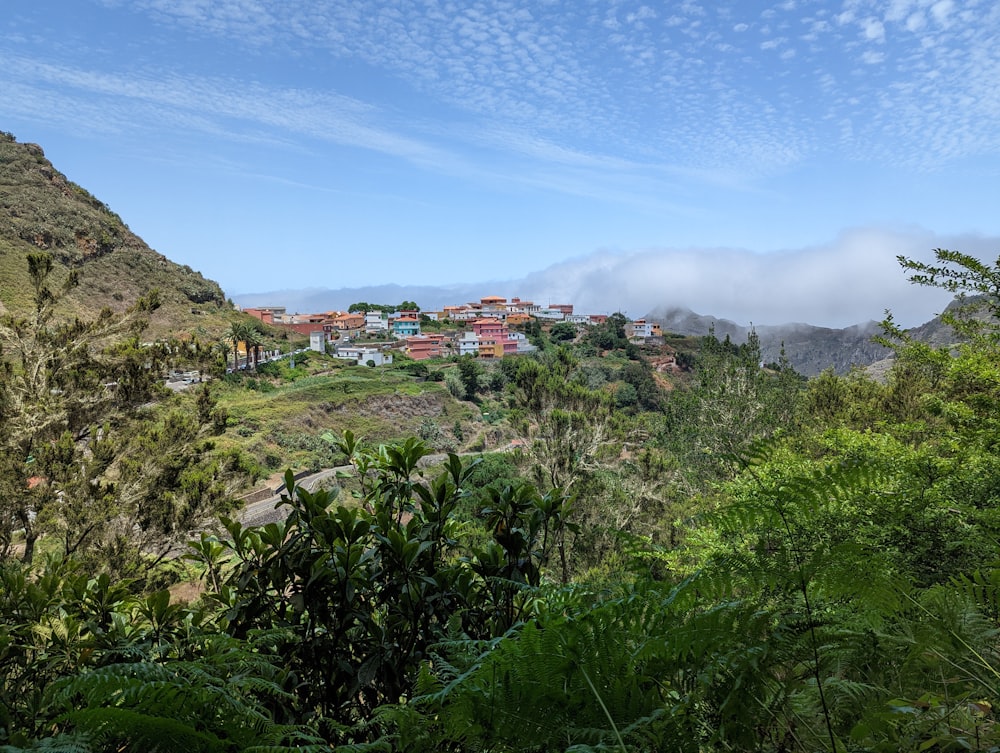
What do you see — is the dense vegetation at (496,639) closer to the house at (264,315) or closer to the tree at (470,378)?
the tree at (470,378)

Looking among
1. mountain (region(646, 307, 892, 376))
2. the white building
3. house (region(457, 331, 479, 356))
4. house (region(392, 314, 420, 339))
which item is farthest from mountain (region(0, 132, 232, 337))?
mountain (region(646, 307, 892, 376))

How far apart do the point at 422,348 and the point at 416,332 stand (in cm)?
914

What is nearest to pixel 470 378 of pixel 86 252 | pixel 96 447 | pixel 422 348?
pixel 422 348

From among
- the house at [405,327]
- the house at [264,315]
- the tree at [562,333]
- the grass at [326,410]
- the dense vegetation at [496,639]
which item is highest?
the dense vegetation at [496,639]

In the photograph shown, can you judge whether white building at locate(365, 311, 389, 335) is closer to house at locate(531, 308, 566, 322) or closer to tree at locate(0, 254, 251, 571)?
house at locate(531, 308, 566, 322)

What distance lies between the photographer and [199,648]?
59.7 inches

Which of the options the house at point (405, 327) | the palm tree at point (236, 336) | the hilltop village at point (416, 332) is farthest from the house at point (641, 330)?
the palm tree at point (236, 336)

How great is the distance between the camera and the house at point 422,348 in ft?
166

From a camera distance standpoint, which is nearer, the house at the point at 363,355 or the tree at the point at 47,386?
the tree at the point at 47,386

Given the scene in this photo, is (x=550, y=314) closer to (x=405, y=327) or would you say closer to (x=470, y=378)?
(x=405, y=327)

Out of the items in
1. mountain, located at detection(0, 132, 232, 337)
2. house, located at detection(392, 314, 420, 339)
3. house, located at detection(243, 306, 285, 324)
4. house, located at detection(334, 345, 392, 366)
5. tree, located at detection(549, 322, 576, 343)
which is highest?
mountain, located at detection(0, 132, 232, 337)

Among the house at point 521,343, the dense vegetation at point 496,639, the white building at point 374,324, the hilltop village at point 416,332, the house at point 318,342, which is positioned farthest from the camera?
the white building at point 374,324

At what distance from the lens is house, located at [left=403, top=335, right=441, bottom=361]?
5069 centimetres

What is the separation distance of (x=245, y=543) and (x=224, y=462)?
7.53 m
